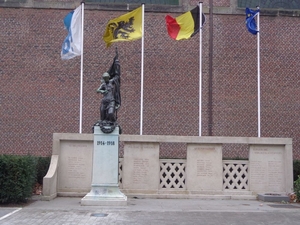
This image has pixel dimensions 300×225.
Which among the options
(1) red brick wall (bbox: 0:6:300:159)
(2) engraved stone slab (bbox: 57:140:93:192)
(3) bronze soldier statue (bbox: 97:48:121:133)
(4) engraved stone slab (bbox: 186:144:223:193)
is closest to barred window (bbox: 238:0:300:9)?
(1) red brick wall (bbox: 0:6:300:159)

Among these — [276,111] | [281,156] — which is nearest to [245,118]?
[276,111]

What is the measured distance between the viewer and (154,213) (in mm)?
12367

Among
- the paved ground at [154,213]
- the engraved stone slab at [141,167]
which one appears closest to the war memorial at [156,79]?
the engraved stone slab at [141,167]

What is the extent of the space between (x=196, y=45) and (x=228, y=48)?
160 centimetres

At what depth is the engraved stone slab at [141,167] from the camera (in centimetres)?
1644

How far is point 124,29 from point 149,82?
5222 mm

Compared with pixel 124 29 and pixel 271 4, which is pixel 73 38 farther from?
pixel 271 4

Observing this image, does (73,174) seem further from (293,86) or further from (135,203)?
(293,86)

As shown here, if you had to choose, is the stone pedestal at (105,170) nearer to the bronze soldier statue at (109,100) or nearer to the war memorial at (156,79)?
the bronze soldier statue at (109,100)

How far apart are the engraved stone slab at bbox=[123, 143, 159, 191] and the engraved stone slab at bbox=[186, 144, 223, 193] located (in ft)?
3.93

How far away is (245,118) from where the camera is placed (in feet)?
74.7

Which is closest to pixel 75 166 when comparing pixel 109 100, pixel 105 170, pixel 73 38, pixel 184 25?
pixel 105 170

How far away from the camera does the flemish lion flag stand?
58.3ft

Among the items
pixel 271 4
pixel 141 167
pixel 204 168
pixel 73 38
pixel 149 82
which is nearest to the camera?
pixel 141 167
